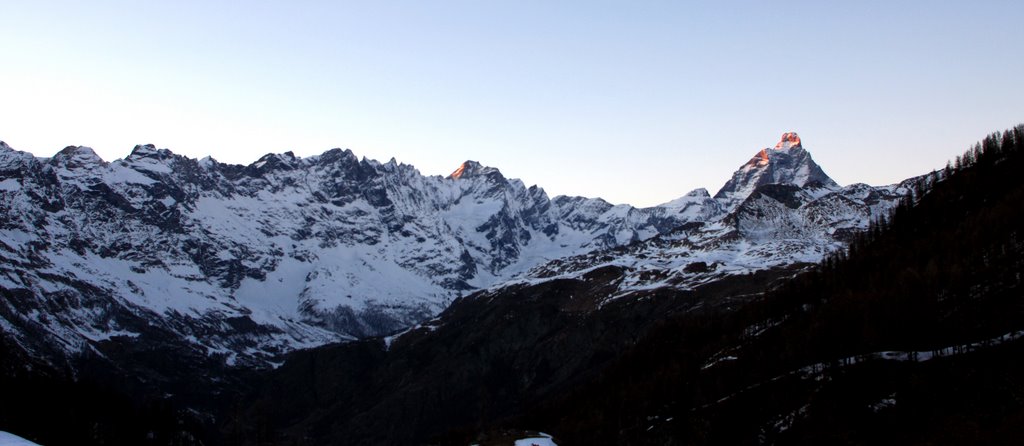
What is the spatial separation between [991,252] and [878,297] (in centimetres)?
2111

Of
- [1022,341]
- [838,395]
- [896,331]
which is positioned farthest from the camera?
[896,331]

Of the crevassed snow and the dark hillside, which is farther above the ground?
the dark hillside

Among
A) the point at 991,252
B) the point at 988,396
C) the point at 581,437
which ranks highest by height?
the point at 991,252

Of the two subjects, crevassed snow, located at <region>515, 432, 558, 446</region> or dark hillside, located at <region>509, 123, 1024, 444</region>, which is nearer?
dark hillside, located at <region>509, 123, 1024, 444</region>

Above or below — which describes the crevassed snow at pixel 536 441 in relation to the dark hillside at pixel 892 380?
below

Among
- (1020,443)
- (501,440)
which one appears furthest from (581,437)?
(1020,443)

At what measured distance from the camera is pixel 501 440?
176 metres

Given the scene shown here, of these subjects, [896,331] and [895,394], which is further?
[896,331]

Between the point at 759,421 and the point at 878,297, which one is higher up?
the point at 878,297

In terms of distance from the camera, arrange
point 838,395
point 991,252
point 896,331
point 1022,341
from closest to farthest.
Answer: point 1022,341 → point 838,395 → point 896,331 → point 991,252

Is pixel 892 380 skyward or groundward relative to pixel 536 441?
skyward

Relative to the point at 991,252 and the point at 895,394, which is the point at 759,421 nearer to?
the point at 895,394

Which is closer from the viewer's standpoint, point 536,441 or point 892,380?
point 892,380

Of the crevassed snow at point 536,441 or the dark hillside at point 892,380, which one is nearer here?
the dark hillside at point 892,380
